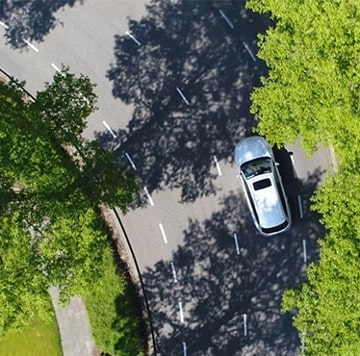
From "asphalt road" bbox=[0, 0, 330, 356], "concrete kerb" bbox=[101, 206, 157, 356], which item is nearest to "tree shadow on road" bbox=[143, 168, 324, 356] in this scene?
"asphalt road" bbox=[0, 0, 330, 356]

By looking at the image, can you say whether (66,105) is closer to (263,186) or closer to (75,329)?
(263,186)

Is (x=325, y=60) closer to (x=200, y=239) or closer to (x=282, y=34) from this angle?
(x=282, y=34)

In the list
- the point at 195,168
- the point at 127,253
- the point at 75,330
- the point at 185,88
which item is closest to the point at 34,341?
the point at 75,330

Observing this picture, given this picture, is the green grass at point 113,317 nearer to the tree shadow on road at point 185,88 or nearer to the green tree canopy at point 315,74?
the tree shadow on road at point 185,88

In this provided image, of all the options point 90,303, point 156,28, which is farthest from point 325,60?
point 90,303

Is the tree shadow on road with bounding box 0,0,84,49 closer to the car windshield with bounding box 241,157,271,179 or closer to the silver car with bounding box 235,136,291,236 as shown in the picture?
the silver car with bounding box 235,136,291,236

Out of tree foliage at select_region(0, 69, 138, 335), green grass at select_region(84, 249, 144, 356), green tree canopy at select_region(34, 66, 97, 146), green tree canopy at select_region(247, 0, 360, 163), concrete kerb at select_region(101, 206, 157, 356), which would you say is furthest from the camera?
concrete kerb at select_region(101, 206, 157, 356)
